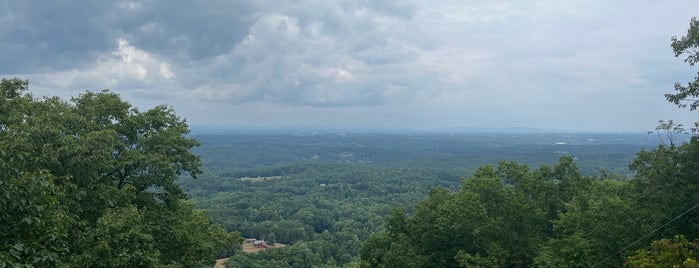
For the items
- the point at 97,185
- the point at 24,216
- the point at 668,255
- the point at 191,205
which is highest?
the point at 24,216

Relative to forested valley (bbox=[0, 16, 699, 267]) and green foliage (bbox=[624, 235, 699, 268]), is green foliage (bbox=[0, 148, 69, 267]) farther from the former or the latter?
green foliage (bbox=[624, 235, 699, 268])

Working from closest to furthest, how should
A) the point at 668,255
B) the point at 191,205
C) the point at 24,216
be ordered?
the point at 24,216 < the point at 668,255 < the point at 191,205

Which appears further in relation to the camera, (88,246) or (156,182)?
(156,182)

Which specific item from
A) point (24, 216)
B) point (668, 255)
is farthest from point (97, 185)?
point (668, 255)

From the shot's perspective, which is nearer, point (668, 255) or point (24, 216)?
point (24, 216)

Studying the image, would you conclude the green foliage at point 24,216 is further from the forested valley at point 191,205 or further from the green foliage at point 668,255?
the green foliage at point 668,255

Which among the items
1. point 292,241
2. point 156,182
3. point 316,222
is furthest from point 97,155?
point 316,222

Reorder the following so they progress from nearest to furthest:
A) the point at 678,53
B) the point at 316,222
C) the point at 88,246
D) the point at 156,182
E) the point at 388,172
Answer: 1. the point at 88,246
2. the point at 678,53
3. the point at 156,182
4. the point at 316,222
5. the point at 388,172

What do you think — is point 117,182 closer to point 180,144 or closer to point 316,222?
point 180,144

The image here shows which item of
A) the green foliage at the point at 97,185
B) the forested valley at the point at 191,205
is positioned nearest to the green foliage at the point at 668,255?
the forested valley at the point at 191,205

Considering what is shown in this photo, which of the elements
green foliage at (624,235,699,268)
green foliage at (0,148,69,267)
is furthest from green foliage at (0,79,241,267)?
green foliage at (624,235,699,268)

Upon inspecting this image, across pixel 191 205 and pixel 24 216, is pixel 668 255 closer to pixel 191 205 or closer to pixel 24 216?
pixel 24 216
